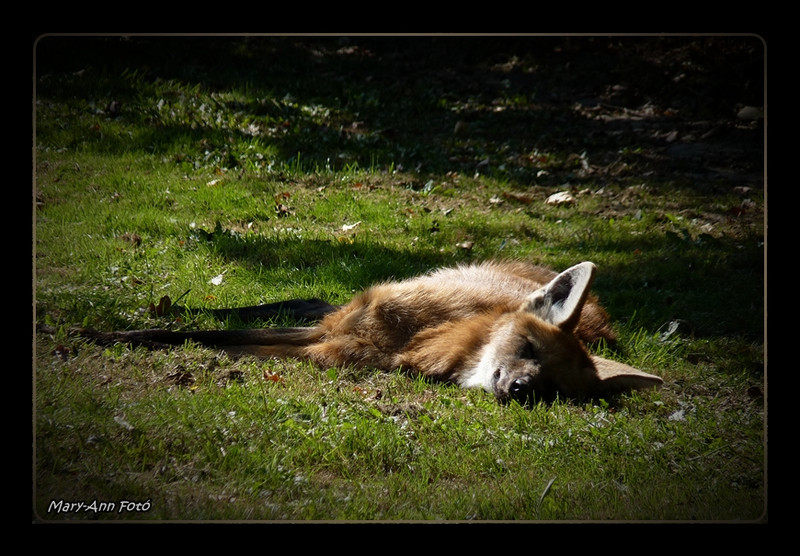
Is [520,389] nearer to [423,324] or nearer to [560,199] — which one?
[423,324]

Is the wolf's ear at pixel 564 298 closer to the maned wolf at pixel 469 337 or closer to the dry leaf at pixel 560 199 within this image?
the maned wolf at pixel 469 337

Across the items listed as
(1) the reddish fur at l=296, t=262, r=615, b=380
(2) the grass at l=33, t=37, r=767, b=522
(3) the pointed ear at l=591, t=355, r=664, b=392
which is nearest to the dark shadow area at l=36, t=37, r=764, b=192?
(2) the grass at l=33, t=37, r=767, b=522

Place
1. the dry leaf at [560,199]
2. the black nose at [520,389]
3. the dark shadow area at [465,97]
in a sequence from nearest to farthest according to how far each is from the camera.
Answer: the dark shadow area at [465,97]
the black nose at [520,389]
the dry leaf at [560,199]

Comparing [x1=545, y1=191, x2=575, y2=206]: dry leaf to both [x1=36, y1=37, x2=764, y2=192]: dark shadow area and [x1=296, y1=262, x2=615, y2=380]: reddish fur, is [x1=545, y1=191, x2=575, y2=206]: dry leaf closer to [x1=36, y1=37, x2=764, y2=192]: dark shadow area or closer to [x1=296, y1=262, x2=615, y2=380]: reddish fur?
[x1=36, y1=37, x2=764, y2=192]: dark shadow area

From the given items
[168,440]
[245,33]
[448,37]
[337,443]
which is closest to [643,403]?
[337,443]

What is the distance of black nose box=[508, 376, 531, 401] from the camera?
2822 millimetres

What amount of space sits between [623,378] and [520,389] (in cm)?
43

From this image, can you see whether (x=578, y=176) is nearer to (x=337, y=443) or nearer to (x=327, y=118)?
(x=327, y=118)

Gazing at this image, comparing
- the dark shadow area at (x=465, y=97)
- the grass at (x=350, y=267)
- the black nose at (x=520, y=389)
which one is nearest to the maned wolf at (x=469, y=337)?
the black nose at (x=520, y=389)

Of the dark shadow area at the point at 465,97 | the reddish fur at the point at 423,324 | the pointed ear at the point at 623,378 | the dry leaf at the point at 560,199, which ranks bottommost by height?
the reddish fur at the point at 423,324

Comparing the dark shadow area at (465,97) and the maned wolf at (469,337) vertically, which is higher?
the dark shadow area at (465,97)

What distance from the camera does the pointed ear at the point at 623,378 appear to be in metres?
2.75

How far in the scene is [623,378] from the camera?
2801 millimetres

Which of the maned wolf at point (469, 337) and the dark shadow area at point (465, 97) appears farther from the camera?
the maned wolf at point (469, 337)
